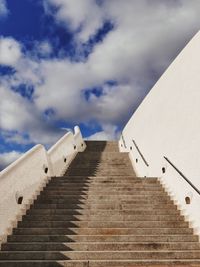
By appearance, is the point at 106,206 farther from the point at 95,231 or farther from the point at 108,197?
the point at 95,231

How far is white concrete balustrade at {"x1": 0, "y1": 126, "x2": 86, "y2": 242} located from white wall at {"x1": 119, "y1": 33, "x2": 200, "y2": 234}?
2859 millimetres

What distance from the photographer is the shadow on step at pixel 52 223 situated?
519cm

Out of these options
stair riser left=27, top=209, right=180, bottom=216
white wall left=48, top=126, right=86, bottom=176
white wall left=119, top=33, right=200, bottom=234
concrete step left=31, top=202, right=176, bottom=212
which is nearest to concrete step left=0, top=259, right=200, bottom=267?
white wall left=119, top=33, right=200, bottom=234

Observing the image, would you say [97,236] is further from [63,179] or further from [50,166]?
[50,166]

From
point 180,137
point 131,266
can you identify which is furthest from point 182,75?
point 131,266

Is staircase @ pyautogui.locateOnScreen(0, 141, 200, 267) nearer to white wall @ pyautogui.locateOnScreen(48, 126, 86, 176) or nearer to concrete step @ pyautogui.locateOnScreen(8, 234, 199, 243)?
concrete step @ pyautogui.locateOnScreen(8, 234, 199, 243)

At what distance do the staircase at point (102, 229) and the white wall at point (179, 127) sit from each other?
1.55ft

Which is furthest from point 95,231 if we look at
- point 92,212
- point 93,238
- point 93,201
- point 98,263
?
point 93,201

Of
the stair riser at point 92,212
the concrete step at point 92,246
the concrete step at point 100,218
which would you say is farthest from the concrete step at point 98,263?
the stair riser at point 92,212

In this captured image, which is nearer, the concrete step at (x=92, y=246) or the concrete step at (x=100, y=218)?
the concrete step at (x=92, y=246)

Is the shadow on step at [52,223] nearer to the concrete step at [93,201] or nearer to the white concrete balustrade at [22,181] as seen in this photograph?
the concrete step at [93,201]

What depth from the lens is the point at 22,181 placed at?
688 cm

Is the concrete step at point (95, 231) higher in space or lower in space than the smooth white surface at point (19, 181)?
lower

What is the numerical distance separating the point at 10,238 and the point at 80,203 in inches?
69.3
